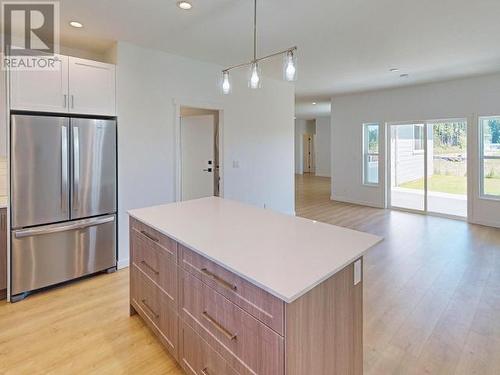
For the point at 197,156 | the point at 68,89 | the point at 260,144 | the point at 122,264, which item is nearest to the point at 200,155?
the point at 197,156

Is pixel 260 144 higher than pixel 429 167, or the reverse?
pixel 260 144

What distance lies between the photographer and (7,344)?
88.1 inches

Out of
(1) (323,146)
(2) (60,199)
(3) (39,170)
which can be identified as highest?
(1) (323,146)

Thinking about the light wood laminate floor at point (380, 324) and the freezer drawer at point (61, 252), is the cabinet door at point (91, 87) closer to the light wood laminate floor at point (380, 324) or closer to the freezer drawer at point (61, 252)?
the freezer drawer at point (61, 252)

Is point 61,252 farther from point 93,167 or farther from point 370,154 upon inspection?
point 370,154

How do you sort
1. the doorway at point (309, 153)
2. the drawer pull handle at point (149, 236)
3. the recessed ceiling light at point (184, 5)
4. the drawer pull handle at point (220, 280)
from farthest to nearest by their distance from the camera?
the doorway at point (309, 153)
the recessed ceiling light at point (184, 5)
the drawer pull handle at point (149, 236)
the drawer pull handle at point (220, 280)

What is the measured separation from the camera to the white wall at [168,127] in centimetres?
372

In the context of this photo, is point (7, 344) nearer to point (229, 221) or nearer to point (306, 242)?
point (229, 221)

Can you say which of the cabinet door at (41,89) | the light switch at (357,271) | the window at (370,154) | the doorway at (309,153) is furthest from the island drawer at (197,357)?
the doorway at (309,153)

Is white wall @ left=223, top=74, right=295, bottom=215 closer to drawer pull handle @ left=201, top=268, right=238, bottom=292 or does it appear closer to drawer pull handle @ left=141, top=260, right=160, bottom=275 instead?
drawer pull handle @ left=141, top=260, right=160, bottom=275

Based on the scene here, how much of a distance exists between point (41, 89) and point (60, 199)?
1.12 m

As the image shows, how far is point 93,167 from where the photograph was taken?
10.9 feet

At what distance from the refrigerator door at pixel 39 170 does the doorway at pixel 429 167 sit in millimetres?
6699

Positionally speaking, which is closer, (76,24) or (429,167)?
(76,24)
